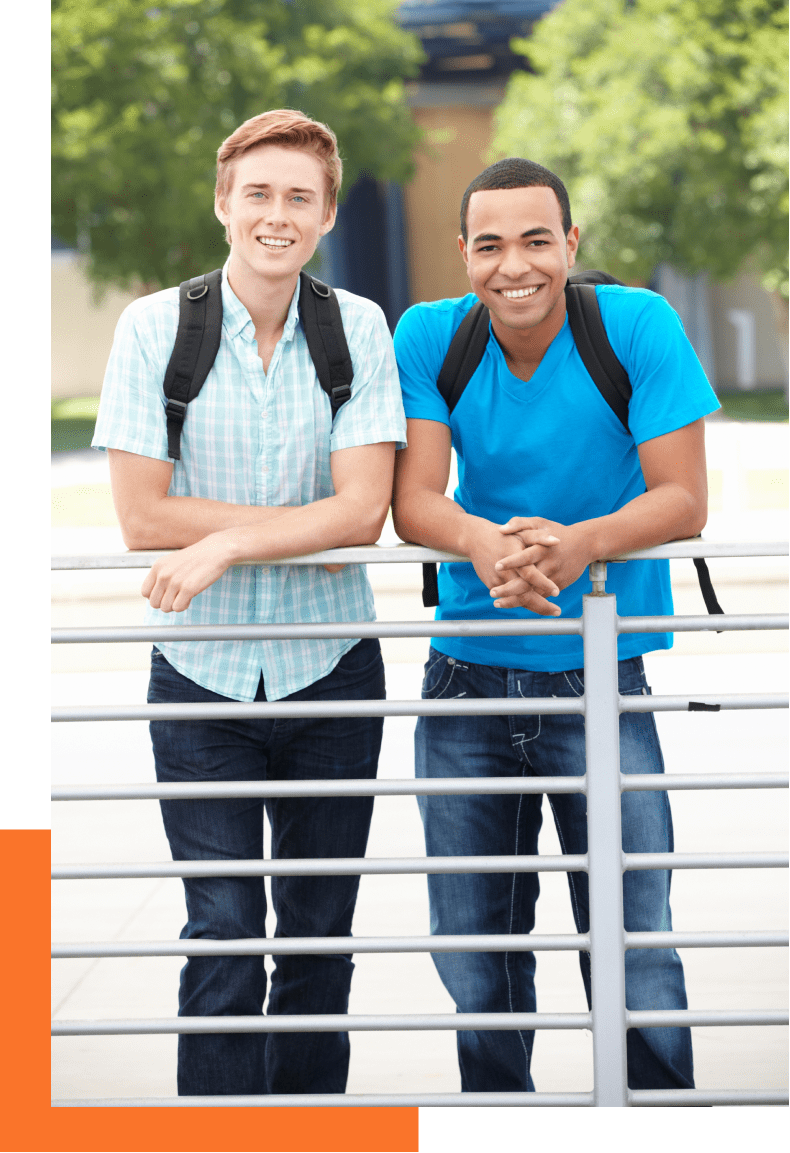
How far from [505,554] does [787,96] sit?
22.0 meters

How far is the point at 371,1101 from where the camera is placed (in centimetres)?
253

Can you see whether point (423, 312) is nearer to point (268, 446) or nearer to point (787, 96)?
point (268, 446)

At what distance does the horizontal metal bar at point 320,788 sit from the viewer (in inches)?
97.9

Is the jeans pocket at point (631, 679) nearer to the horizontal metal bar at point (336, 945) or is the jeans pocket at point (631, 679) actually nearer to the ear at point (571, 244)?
the horizontal metal bar at point (336, 945)

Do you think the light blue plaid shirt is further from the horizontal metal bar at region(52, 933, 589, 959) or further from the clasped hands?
the horizontal metal bar at region(52, 933, 589, 959)

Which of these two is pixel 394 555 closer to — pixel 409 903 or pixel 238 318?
pixel 238 318

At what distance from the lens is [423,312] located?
2.87 metres

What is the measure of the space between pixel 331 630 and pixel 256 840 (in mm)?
564

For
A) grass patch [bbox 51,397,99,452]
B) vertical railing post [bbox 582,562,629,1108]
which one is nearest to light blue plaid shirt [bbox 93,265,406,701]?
vertical railing post [bbox 582,562,629,1108]

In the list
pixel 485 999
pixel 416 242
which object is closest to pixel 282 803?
pixel 485 999

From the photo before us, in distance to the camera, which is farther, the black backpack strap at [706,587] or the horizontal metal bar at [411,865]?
the black backpack strap at [706,587]

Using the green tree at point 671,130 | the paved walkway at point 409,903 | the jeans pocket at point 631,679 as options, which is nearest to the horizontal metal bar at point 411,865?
the jeans pocket at point 631,679

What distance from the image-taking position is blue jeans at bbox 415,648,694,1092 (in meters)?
2.78

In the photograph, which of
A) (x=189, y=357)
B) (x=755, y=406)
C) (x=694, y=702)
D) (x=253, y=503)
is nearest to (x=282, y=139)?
(x=189, y=357)
